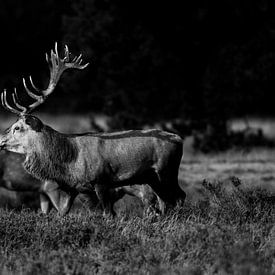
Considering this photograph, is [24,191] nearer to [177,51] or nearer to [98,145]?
[98,145]

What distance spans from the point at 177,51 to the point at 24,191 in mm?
7896

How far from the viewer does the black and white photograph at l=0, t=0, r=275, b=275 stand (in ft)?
27.1

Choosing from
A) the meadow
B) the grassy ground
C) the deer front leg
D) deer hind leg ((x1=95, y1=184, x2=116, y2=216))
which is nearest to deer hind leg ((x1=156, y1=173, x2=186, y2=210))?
the meadow

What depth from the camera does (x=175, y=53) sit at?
20797mm

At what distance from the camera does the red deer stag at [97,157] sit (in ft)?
35.3

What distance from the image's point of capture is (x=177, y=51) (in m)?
20.8

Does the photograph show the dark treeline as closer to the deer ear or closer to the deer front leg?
the deer front leg

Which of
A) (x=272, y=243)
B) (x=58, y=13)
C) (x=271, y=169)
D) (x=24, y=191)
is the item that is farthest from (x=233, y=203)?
(x=58, y=13)

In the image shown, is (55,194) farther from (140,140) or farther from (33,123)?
(140,140)

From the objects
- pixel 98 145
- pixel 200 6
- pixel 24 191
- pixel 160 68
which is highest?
pixel 200 6

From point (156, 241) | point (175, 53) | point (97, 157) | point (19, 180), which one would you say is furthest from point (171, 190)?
point (175, 53)

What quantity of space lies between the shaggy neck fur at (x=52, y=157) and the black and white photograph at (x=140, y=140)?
0.02 metres

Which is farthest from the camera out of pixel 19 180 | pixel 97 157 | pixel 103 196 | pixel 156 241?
pixel 19 180

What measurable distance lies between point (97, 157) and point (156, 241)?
8.38 feet
